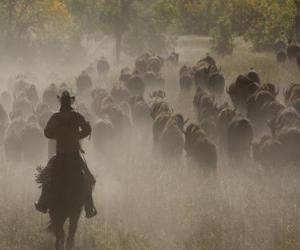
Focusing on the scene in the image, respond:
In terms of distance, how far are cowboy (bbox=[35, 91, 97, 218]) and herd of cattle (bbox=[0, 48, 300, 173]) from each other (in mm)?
6272

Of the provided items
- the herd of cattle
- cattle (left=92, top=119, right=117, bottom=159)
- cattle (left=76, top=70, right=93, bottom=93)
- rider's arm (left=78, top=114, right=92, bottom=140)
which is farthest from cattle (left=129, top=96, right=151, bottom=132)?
rider's arm (left=78, top=114, right=92, bottom=140)

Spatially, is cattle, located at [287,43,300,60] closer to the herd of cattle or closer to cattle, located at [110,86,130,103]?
the herd of cattle

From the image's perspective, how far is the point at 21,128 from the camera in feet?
59.9

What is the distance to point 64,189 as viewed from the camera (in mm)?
10172

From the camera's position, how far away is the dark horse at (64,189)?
33.3 feet

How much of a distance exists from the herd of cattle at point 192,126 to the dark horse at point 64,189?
21.0 ft

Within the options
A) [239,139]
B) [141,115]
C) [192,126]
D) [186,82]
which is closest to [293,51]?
[186,82]

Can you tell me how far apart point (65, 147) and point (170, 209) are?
3776 millimetres

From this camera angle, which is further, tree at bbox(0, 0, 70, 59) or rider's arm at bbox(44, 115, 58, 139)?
tree at bbox(0, 0, 70, 59)

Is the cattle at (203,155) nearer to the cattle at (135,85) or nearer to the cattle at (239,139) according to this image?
the cattle at (239,139)

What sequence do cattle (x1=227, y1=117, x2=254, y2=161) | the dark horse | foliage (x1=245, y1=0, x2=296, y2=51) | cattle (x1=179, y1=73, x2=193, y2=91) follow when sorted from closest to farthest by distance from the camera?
the dark horse, cattle (x1=227, y1=117, x2=254, y2=161), cattle (x1=179, y1=73, x2=193, y2=91), foliage (x1=245, y1=0, x2=296, y2=51)

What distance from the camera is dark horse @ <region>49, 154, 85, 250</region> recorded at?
10.1m

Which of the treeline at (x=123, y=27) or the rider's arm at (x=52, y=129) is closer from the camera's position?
the rider's arm at (x=52, y=129)

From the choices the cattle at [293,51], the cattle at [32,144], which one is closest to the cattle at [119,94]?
the cattle at [32,144]
